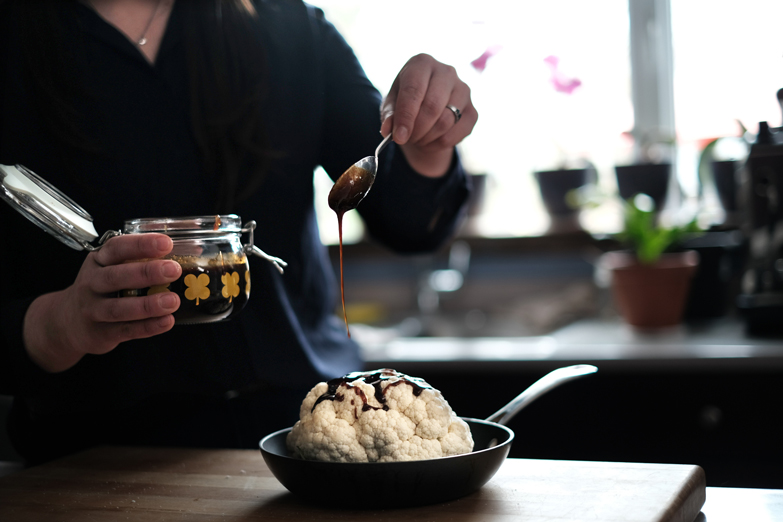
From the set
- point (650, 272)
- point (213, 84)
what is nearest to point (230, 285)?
point (213, 84)

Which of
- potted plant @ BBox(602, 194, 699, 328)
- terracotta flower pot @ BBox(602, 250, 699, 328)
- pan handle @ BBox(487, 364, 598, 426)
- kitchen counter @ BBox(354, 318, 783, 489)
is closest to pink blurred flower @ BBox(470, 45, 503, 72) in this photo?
potted plant @ BBox(602, 194, 699, 328)

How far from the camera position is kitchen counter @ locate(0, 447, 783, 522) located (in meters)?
0.77

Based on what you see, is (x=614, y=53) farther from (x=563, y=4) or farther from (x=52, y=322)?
(x=52, y=322)

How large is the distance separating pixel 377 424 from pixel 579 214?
190 cm

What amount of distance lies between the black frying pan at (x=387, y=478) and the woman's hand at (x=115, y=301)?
0.19 m

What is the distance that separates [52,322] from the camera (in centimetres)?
93

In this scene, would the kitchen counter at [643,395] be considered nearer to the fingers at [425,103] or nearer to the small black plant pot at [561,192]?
the small black plant pot at [561,192]

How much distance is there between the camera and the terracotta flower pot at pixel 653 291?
2.02 meters

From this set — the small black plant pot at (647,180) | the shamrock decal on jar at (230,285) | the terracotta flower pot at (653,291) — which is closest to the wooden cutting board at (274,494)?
the shamrock decal on jar at (230,285)

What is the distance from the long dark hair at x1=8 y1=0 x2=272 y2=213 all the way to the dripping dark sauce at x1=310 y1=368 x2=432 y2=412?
0.40m

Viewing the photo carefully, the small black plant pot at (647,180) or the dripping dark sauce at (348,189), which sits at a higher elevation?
the dripping dark sauce at (348,189)

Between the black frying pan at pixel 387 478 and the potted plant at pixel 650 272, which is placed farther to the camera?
the potted plant at pixel 650 272

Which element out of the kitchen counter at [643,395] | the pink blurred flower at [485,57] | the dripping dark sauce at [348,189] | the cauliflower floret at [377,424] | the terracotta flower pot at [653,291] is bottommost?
the kitchen counter at [643,395]

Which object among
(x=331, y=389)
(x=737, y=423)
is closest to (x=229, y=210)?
(x=331, y=389)
